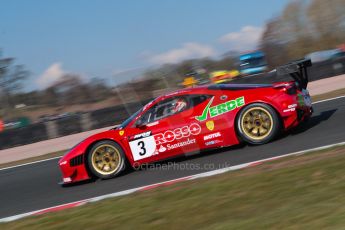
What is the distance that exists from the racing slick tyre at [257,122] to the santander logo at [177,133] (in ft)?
2.18

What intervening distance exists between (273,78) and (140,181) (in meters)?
10.3

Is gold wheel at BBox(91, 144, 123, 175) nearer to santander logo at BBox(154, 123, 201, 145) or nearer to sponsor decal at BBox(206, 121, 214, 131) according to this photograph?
santander logo at BBox(154, 123, 201, 145)

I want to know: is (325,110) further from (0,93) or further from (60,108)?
(0,93)

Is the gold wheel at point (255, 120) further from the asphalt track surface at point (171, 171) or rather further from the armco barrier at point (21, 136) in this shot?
the armco barrier at point (21, 136)

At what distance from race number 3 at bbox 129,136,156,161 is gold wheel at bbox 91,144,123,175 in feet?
0.83

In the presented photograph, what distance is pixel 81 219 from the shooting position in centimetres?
568

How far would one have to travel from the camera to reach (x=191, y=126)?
820 cm

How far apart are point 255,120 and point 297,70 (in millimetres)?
1228

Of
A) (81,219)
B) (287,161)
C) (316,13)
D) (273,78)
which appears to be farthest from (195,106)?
(316,13)

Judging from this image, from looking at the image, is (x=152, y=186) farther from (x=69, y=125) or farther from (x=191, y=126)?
(x=69, y=125)

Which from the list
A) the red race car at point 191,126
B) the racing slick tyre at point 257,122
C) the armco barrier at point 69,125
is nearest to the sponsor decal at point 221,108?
the red race car at point 191,126

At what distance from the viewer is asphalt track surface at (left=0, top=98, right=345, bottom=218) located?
759 cm

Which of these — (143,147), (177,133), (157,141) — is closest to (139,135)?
(143,147)

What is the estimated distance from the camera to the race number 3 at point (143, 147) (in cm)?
825
